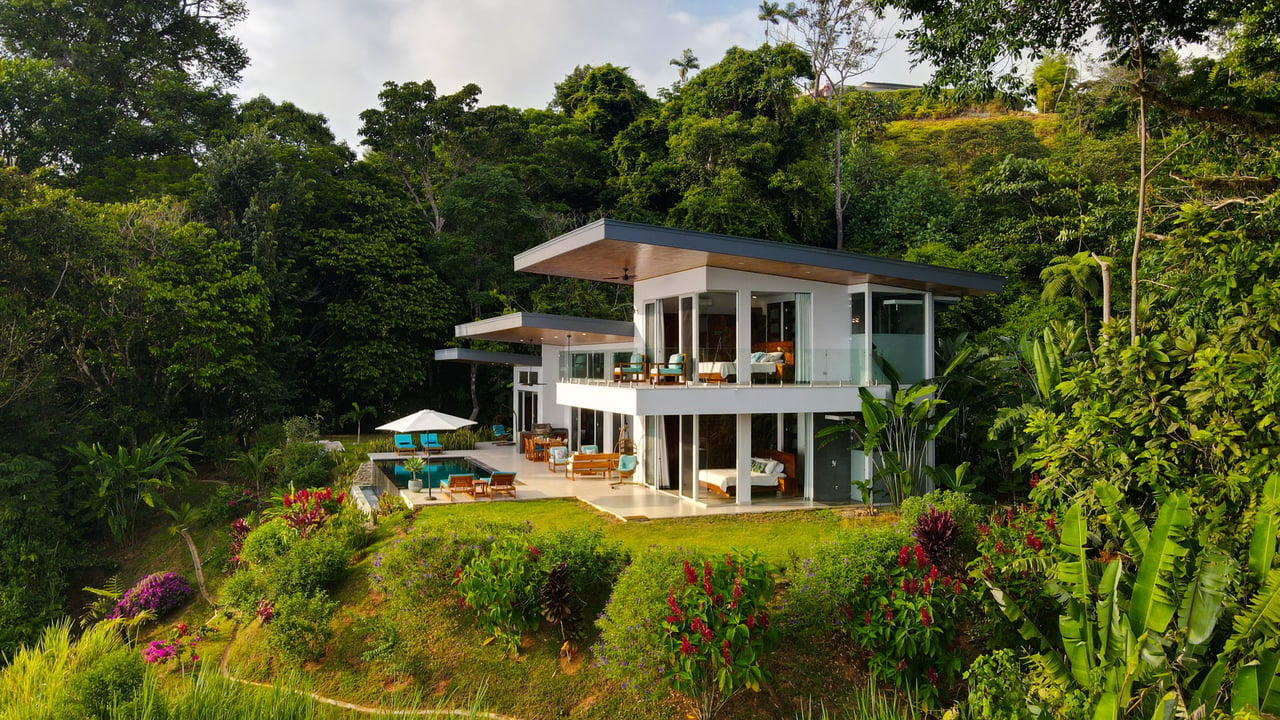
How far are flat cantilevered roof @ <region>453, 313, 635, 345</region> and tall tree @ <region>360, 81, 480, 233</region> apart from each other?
12720mm

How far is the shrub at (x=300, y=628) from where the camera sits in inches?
374

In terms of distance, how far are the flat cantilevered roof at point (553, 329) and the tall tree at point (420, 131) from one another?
12.7m

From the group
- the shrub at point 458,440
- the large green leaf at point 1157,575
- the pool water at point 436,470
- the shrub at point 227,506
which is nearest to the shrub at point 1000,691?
the large green leaf at point 1157,575

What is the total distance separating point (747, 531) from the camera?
12172mm

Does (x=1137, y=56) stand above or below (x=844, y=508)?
above

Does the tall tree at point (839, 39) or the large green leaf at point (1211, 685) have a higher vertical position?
the tall tree at point (839, 39)

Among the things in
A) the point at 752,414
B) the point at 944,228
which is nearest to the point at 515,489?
the point at 752,414

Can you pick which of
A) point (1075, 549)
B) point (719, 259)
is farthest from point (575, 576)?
point (719, 259)

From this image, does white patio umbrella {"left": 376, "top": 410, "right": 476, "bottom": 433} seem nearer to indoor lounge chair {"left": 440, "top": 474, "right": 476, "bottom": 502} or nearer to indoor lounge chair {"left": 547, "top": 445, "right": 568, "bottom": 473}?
indoor lounge chair {"left": 440, "top": 474, "right": 476, "bottom": 502}

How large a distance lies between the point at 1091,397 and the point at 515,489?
11163mm

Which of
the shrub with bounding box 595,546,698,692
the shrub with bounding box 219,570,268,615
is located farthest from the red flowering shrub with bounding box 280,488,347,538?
the shrub with bounding box 595,546,698,692

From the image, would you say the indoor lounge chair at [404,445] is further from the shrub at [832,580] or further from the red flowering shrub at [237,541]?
the shrub at [832,580]

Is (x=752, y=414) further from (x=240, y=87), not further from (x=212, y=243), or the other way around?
(x=240, y=87)

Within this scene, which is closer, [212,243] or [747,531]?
[747,531]
